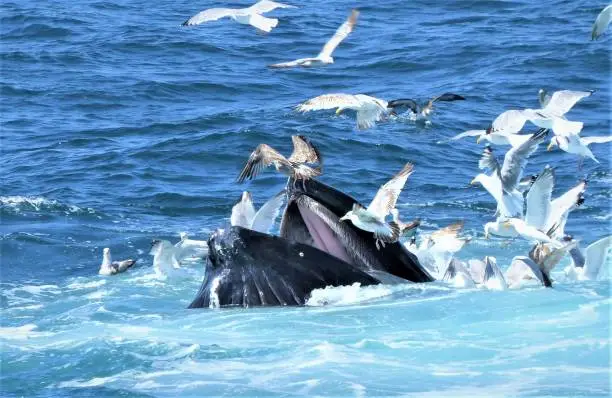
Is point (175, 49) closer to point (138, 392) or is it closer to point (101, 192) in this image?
point (101, 192)

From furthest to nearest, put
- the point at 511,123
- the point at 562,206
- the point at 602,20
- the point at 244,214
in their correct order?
1. the point at 602,20
2. the point at 511,123
3. the point at 562,206
4. the point at 244,214

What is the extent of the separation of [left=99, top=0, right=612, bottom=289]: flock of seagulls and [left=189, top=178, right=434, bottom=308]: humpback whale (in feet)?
0.47

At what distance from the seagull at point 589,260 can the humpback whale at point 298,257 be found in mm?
2312

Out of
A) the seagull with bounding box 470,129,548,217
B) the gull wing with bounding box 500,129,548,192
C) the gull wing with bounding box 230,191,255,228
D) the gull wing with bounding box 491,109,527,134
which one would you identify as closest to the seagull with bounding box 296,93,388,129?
the gull wing with bounding box 491,109,527,134

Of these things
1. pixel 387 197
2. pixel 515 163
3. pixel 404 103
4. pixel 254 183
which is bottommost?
pixel 387 197

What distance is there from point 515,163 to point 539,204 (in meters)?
→ 1.01

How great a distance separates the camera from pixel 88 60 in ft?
104

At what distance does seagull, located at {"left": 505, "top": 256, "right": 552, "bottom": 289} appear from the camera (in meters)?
12.5

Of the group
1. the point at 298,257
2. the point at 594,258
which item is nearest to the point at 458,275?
the point at 594,258

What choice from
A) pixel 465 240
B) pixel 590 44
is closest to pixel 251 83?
pixel 590 44

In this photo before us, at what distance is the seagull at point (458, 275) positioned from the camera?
12352 millimetres

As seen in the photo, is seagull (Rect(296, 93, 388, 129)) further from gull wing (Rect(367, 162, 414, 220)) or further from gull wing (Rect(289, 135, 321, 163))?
gull wing (Rect(289, 135, 321, 163))

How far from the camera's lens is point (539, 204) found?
45.3 ft

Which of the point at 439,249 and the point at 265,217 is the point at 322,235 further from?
Result: the point at 439,249
